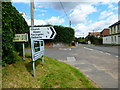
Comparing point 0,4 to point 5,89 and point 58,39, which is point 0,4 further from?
point 58,39

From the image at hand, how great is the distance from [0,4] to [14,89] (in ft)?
8.35

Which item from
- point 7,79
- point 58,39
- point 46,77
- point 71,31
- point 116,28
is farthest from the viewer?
point 116,28

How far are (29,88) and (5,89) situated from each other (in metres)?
0.59

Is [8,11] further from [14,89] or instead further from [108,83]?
[108,83]

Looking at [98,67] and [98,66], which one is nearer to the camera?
[98,67]

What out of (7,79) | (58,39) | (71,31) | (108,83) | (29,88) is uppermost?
(71,31)

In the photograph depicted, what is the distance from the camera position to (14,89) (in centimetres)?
244

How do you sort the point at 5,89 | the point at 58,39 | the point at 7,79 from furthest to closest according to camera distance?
1. the point at 58,39
2. the point at 7,79
3. the point at 5,89

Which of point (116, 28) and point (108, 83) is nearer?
point (108, 83)

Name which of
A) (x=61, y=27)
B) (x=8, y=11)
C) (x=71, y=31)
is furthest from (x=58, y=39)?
(x=8, y=11)

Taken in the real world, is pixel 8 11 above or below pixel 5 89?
above

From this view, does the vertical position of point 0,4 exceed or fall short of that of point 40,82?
it exceeds it

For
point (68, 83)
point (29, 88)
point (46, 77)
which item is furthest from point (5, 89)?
point (68, 83)

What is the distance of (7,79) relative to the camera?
2734mm
